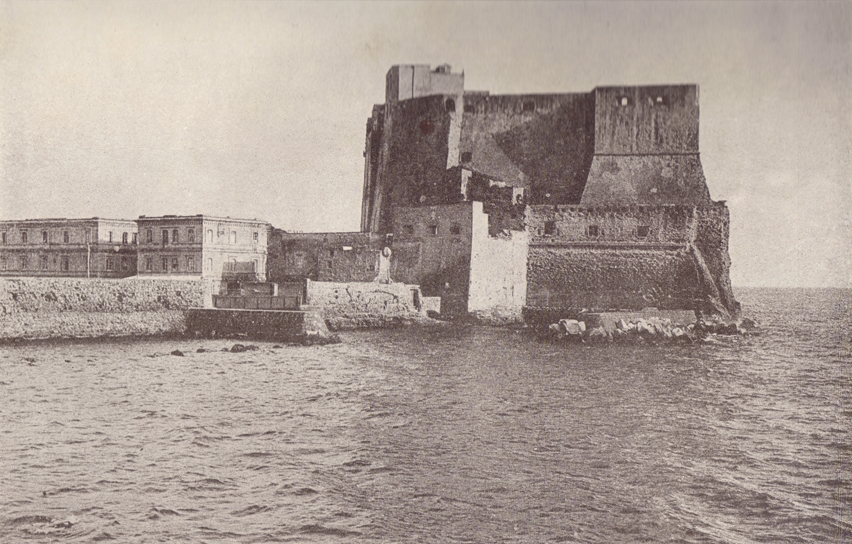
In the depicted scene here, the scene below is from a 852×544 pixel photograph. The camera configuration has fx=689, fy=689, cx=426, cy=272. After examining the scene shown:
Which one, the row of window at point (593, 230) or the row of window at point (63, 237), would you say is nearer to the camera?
the row of window at point (593, 230)

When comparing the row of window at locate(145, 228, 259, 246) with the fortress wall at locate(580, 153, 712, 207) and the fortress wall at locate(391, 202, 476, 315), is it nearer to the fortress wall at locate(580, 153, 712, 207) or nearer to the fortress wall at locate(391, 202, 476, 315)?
the fortress wall at locate(391, 202, 476, 315)

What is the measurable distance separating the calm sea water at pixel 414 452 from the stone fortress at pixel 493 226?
11545mm

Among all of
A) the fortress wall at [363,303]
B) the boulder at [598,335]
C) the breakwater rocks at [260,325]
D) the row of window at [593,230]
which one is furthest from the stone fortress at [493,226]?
the boulder at [598,335]

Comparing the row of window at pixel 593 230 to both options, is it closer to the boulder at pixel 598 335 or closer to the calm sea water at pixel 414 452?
the boulder at pixel 598 335

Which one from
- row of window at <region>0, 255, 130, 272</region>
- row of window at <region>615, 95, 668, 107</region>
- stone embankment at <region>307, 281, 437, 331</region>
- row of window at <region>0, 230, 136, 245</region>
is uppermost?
row of window at <region>615, 95, 668, 107</region>

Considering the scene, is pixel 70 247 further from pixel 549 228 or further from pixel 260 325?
pixel 549 228

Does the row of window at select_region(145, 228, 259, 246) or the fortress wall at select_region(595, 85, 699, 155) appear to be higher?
the fortress wall at select_region(595, 85, 699, 155)

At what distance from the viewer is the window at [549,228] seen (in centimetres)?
3108

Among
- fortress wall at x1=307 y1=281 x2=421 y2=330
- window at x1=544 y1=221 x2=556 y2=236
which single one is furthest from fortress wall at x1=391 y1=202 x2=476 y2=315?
window at x1=544 y1=221 x2=556 y2=236

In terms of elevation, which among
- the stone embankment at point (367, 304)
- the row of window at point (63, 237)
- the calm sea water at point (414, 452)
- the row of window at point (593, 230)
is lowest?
the calm sea water at point (414, 452)

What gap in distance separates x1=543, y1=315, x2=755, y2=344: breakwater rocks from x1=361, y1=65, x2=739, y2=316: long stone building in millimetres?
3032

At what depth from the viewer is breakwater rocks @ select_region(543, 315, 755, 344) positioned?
24062 millimetres

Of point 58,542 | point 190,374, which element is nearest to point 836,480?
point 58,542

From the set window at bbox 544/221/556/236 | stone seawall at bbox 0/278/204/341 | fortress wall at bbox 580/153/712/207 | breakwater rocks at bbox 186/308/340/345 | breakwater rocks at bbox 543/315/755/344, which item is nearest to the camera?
stone seawall at bbox 0/278/204/341
